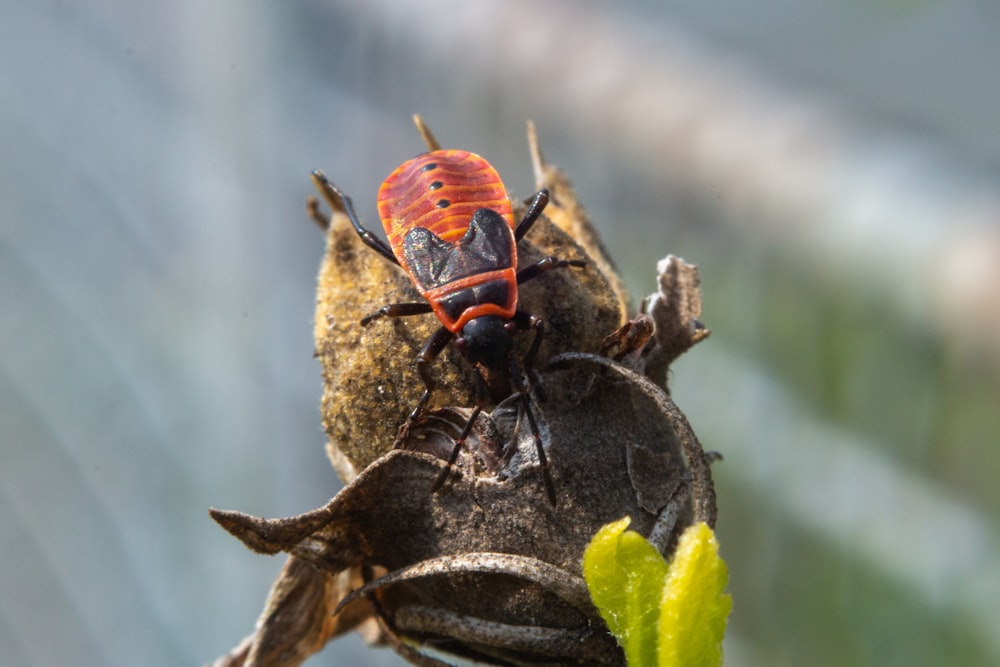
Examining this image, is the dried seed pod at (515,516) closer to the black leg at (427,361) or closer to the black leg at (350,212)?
the black leg at (427,361)

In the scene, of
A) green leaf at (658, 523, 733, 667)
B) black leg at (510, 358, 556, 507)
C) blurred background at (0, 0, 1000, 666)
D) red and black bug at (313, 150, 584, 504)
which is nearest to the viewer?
green leaf at (658, 523, 733, 667)

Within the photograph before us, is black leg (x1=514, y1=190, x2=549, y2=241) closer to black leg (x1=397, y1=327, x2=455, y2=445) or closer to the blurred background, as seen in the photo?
black leg (x1=397, y1=327, x2=455, y2=445)

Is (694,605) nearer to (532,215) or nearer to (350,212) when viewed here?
(532,215)

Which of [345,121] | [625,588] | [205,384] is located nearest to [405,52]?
[345,121]

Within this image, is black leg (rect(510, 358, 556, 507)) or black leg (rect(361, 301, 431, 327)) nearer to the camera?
black leg (rect(510, 358, 556, 507))

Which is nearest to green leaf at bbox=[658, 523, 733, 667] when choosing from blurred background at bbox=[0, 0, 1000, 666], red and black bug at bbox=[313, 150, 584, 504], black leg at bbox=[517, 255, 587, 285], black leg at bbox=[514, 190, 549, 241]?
red and black bug at bbox=[313, 150, 584, 504]

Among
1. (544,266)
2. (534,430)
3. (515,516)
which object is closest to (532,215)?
(544,266)
